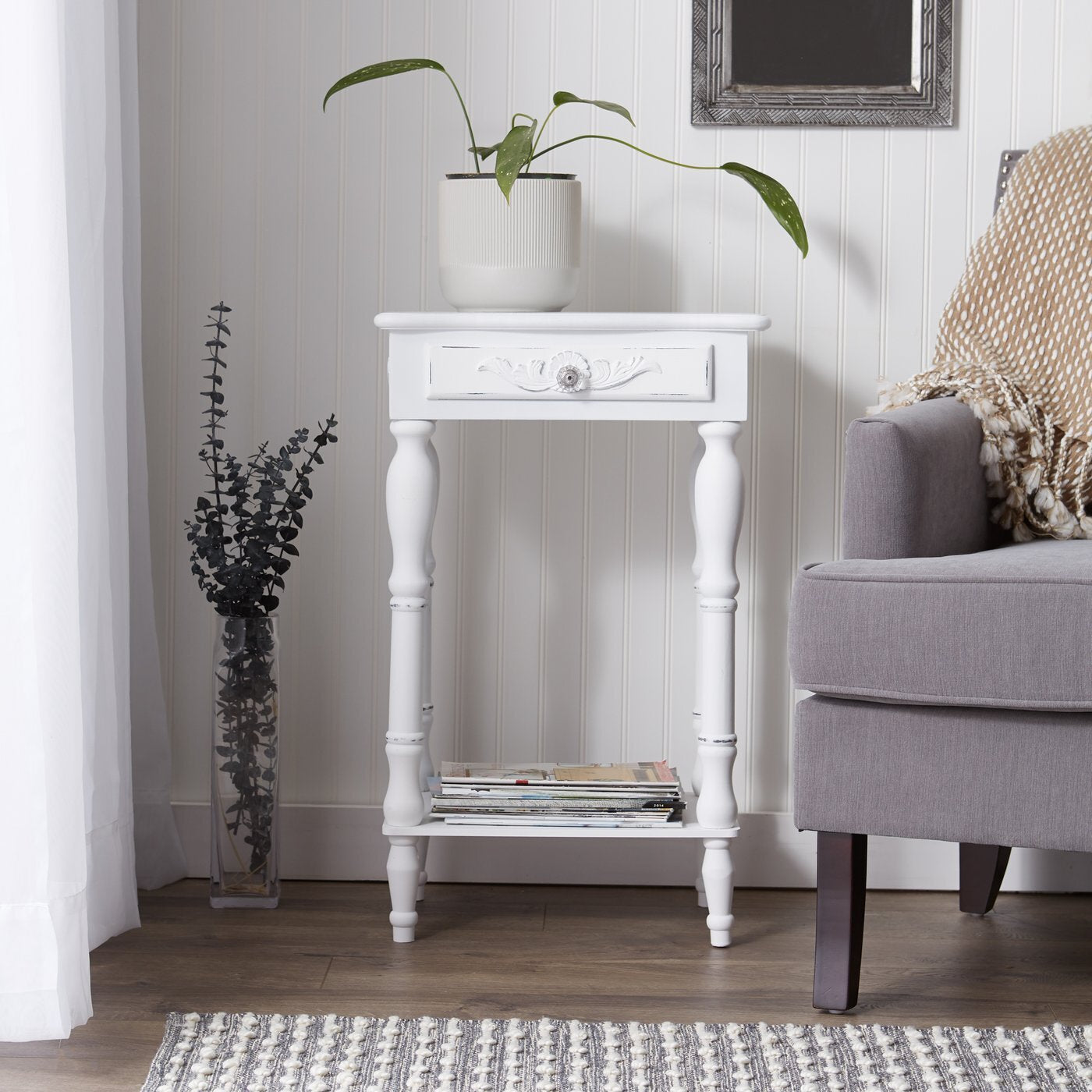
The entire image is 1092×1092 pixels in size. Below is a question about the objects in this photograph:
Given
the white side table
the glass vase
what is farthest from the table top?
the glass vase

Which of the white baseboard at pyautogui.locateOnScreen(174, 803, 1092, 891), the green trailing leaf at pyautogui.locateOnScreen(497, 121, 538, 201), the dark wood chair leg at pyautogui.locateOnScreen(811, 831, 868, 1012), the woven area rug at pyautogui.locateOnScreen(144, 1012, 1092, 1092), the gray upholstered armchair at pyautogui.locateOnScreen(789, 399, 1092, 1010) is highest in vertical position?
the green trailing leaf at pyautogui.locateOnScreen(497, 121, 538, 201)

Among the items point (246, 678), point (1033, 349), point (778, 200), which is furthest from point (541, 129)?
point (246, 678)

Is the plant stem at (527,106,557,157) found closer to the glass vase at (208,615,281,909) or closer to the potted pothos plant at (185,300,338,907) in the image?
the potted pothos plant at (185,300,338,907)

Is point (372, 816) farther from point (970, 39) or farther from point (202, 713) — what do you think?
point (970, 39)

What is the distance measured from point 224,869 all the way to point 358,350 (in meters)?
0.75

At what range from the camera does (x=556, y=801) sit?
157 centimetres

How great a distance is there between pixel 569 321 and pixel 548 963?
0.76 m

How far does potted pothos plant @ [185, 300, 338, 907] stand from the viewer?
165 cm

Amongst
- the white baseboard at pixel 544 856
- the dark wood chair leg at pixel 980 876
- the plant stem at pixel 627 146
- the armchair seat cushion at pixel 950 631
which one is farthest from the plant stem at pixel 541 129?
the dark wood chair leg at pixel 980 876

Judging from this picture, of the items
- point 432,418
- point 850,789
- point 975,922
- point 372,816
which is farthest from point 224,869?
point 975,922

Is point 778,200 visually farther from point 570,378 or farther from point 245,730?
point 245,730

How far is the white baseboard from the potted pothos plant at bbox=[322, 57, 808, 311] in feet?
2.51

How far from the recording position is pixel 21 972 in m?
1.17

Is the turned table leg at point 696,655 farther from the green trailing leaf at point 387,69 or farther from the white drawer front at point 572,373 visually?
the green trailing leaf at point 387,69
